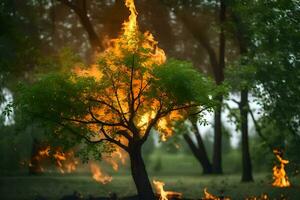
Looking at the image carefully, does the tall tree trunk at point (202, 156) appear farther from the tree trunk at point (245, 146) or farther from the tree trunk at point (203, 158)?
the tree trunk at point (245, 146)

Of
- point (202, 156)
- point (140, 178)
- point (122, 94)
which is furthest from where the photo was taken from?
point (202, 156)

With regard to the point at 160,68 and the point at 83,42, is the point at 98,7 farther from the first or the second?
the point at 160,68

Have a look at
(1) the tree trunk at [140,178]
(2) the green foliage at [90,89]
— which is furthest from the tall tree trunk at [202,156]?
(2) the green foliage at [90,89]

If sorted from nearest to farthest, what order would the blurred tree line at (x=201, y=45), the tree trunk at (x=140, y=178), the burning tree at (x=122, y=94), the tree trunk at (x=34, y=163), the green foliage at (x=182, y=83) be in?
the green foliage at (x=182, y=83) → the burning tree at (x=122, y=94) → the tree trunk at (x=140, y=178) → the blurred tree line at (x=201, y=45) → the tree trunk at (x=34, y=163)

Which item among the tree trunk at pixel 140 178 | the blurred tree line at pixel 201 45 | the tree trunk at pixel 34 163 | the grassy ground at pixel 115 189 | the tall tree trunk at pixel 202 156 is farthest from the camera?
the tall tree trunk at pixel 202 156

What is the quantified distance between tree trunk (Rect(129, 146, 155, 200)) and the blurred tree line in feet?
10.2

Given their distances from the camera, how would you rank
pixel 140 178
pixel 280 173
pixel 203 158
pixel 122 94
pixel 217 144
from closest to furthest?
pixel 122 94
pixel 140 178
pixel 280 173
pixel 217 144
pixel 203 158

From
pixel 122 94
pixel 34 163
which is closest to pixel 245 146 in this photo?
pixel 122 94

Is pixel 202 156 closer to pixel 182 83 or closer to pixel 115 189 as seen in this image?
pixel 115 189

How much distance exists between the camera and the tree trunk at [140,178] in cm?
2272

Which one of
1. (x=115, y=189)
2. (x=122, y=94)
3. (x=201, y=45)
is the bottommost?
(x=115, y=189)

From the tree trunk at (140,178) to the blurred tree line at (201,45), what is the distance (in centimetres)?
310

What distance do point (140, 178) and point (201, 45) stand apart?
23846mm

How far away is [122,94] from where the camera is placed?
22.1 m
